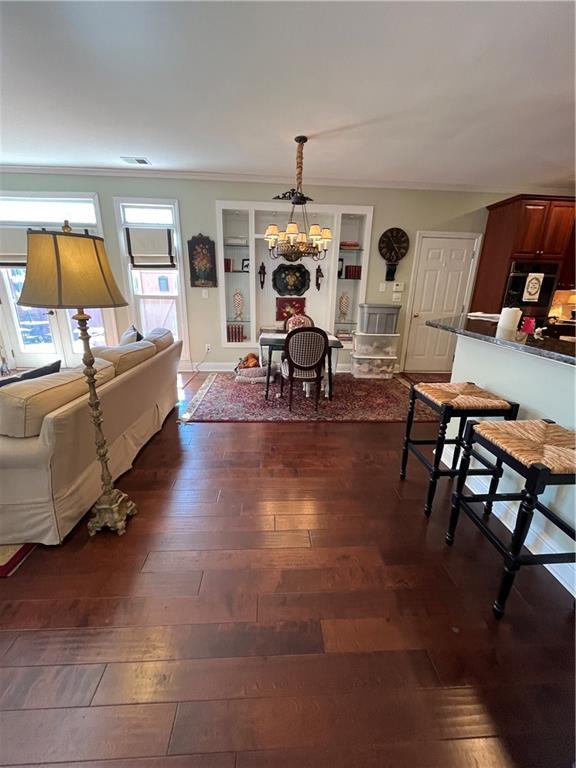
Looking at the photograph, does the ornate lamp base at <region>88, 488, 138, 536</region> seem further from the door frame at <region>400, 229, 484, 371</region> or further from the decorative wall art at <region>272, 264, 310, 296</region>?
the door frame at <region>400, 229, 484, 371</region>

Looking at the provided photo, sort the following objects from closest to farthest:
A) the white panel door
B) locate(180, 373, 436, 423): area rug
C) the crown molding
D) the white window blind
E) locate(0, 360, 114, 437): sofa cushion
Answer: locate(0, 360, 114, 437): sofa cushion, locate(180, 373, 436, 423): area rug, the crown molding, the white window blind, the white panel door

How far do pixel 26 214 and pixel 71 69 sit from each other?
3.09m

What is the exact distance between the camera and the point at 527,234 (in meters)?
3.94

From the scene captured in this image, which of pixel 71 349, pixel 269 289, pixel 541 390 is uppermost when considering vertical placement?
pixel 269 289

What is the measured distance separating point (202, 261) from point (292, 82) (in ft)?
8.67

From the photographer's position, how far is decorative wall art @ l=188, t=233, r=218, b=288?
433cm

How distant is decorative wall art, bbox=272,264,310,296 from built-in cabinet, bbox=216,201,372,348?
53mm

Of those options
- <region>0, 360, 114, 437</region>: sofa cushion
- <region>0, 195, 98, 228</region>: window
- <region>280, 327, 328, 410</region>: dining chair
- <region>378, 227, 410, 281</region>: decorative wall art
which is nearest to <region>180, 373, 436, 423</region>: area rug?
<region>280, 327, 328, 410</region>: dining chair

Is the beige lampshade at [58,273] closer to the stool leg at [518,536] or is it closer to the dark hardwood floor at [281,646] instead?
the dark hardwood floor at [281,646]

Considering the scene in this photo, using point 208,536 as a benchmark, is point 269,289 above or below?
above

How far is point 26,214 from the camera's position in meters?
4.23

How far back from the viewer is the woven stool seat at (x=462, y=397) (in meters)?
1.73

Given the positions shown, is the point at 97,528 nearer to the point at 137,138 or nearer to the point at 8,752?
the point at 8,752

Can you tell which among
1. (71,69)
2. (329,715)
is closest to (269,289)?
(71,69)
